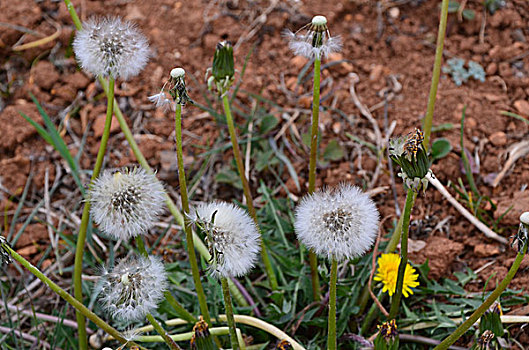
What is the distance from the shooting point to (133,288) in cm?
144

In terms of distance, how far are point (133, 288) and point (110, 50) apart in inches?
25.5

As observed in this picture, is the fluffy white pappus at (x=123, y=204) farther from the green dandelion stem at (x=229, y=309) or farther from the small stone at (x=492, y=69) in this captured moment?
the small stone at (x=492, y=69)

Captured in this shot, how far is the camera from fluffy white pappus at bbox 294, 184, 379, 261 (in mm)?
1441

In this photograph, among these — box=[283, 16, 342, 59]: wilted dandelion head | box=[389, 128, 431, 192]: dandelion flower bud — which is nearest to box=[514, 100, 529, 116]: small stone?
box=[283, 16, 342, 59]: wilted dandelion head

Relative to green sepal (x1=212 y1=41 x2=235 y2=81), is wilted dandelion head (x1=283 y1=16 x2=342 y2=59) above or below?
above

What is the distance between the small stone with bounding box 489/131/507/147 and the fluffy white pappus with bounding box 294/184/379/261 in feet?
4.12

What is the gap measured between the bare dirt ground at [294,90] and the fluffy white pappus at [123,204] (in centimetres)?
110

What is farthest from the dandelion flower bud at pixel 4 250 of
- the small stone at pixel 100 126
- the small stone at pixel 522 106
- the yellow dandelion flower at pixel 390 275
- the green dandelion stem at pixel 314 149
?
the small stone at pixel 522 106

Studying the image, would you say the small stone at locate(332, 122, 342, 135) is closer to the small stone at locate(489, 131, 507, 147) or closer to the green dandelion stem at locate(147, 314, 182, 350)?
the small stone at locate(489, 131, 507, 147)

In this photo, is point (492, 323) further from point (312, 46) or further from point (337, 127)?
point (337, 127)

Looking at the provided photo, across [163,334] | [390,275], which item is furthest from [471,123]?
[163,334]

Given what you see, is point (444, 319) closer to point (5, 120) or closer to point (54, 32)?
point (5, 120)

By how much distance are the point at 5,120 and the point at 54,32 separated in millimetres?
595

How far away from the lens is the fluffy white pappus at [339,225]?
1.44 metres
